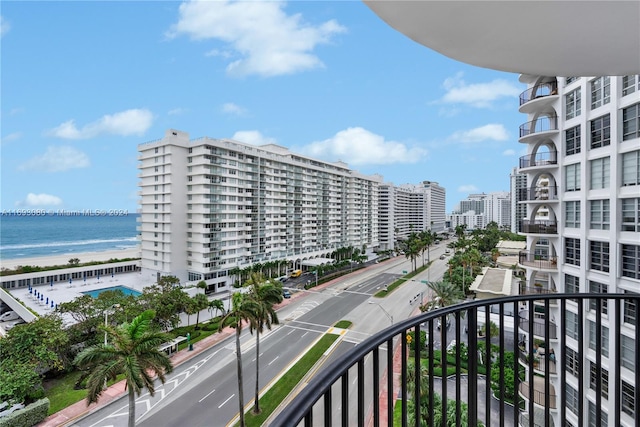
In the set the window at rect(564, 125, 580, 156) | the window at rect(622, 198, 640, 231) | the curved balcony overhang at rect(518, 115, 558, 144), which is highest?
the curved balcony overhang at rect(518, 115, 558, 144)

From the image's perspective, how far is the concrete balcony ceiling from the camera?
1464 mm

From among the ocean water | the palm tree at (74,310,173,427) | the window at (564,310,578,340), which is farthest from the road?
the ocean water

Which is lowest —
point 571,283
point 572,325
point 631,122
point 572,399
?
point 572,399

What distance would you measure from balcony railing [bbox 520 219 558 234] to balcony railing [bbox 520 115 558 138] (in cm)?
337

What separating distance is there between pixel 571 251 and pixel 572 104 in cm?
488

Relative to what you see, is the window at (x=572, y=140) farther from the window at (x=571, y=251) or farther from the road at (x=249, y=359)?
the road at (x=249, y=359)

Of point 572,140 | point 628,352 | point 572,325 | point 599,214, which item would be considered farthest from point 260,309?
point 572,140

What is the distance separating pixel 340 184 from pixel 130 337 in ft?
145

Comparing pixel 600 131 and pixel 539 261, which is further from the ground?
pixel 600 131

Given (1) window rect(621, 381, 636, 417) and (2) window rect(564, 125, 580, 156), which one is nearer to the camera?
(1) window rect(621, 381, 636, 417)

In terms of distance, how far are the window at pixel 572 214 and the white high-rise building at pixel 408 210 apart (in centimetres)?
5326

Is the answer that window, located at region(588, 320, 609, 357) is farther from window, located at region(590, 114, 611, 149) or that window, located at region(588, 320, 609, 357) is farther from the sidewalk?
the sidewalk

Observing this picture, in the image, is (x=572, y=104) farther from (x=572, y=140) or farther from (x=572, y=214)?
(x=572, y=214)

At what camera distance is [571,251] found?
35.6 feet
